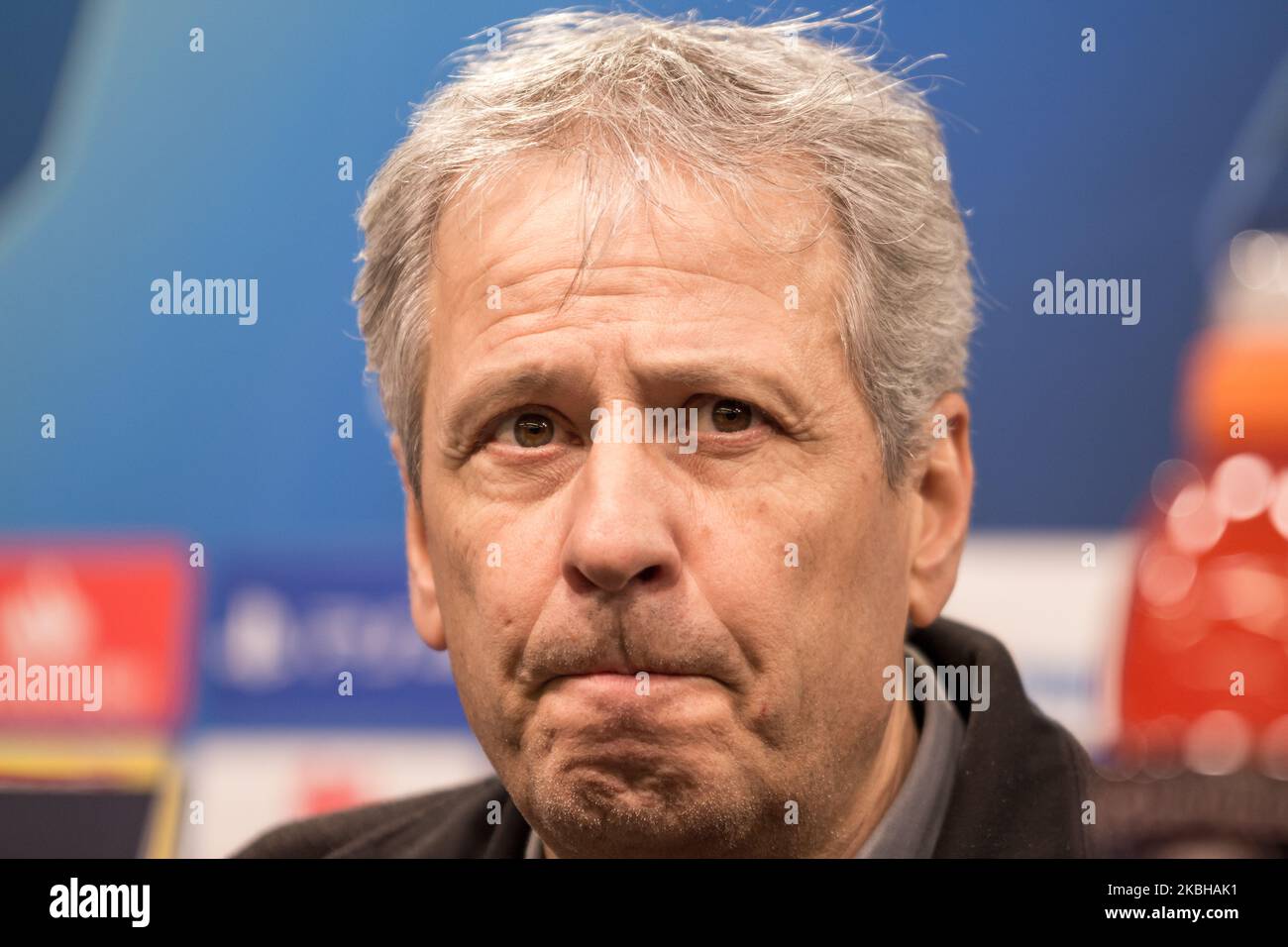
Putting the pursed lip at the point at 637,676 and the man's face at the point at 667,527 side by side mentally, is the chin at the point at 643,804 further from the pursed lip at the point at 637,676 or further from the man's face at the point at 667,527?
the pursed lip at the point at 637,676

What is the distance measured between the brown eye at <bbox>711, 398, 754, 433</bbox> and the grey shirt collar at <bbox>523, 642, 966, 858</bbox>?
0.53 metres

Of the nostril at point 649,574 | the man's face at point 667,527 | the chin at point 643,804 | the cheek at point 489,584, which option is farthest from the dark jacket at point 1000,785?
the nostril at point 649,574

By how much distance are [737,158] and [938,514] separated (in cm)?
60

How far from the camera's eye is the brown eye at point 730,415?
1.73 m

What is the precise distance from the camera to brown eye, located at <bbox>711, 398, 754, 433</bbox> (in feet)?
5.68

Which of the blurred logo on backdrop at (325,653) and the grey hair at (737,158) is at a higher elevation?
the grey hair at (737,158)

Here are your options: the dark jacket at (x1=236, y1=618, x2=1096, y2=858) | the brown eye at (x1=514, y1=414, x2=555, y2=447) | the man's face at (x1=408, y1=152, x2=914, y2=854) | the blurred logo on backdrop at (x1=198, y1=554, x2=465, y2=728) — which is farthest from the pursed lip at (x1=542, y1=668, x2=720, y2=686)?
the blurred logo on backdrop at (x1=198, y1=554, x2=465, y2=728)

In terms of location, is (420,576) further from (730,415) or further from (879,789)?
(879,789)

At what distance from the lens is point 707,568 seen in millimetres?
1666

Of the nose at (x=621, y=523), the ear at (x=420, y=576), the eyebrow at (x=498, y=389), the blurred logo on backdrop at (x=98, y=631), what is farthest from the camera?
the blurred logo on backdrop at (x=98, y=631)

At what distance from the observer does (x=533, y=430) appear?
1.77 meters

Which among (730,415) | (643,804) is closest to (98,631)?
(643,804)
